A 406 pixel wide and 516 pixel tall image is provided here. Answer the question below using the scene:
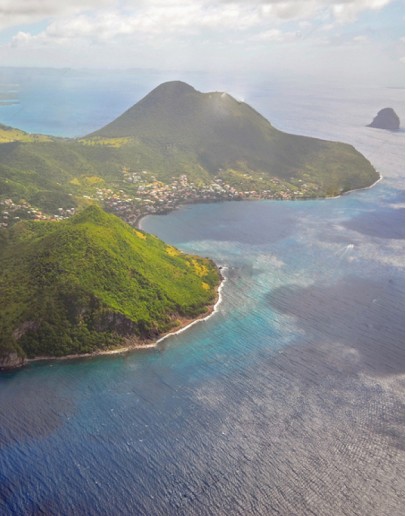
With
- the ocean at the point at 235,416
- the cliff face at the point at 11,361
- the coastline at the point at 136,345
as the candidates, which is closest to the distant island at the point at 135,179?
the coastline at the point at 136,345

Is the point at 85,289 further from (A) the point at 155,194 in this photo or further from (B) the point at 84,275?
(A) the point at 155,194

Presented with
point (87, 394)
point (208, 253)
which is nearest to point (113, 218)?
point (208, 253)

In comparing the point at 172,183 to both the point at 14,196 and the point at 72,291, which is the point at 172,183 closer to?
the point at 14,196

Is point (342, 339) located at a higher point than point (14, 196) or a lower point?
lower

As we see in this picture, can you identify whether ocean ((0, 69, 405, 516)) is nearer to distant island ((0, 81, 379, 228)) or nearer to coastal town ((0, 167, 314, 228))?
coastal town ((0, 167, 314, 228))

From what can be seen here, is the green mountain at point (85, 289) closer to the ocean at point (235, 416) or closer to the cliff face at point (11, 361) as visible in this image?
the cliff face at point (11, 361)

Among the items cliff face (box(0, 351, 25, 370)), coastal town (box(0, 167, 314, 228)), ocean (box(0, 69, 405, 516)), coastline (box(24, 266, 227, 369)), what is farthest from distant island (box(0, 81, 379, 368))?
ocean (box(0, 69, 405, 516))

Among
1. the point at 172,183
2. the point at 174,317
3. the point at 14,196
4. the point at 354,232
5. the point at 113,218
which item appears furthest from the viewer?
the point at 172,183
